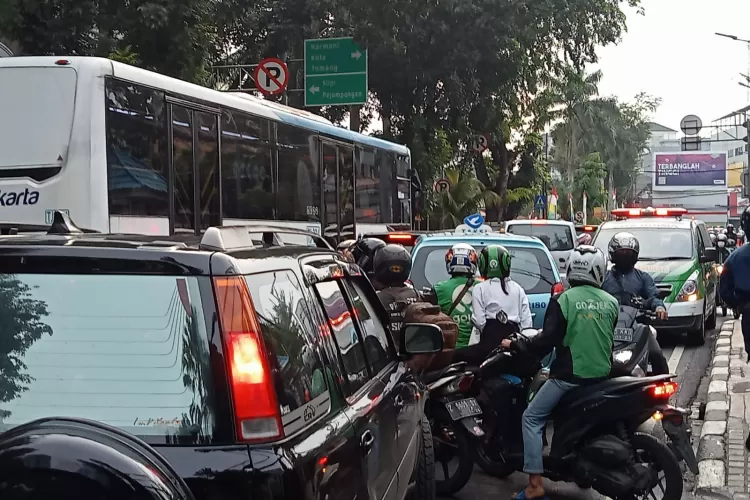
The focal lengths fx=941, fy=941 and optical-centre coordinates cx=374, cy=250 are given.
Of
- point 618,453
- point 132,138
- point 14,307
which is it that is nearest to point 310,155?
point 132,138

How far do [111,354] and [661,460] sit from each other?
3604 millimetres

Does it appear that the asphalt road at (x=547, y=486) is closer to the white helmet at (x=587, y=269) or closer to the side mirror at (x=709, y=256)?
the white helmet at (x=587, y=269)

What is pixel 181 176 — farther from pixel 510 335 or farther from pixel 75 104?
pixel 510 335

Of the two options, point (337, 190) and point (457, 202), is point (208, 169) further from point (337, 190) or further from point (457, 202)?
point (457, 202)

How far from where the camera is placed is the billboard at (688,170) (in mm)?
88188

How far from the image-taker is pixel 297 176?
1451 cm

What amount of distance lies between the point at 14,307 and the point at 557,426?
142 inches

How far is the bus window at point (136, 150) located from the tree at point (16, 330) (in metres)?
6.57

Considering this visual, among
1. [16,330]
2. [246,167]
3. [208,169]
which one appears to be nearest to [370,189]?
[246,167]

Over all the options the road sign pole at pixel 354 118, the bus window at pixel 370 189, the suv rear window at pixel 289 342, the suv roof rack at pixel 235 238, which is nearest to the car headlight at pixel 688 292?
the bus window at pixel 370 189

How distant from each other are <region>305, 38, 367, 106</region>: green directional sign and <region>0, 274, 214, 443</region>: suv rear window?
62.3 ft

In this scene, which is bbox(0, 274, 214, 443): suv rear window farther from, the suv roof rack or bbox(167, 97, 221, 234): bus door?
bbox(167, 97, 221, 234): bus door

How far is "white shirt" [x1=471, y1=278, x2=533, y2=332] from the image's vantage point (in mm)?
6548

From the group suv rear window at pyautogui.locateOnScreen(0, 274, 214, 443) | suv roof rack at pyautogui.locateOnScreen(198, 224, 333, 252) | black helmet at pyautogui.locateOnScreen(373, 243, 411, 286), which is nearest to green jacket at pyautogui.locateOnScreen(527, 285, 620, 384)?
black helmet at pyautogui.locateOnScreen(373, 243, 411, 286)
